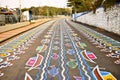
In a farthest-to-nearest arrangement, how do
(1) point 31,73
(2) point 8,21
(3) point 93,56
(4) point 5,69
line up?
(2) point 8,21, (3) point 93,56, (4) point 5,69, (1) point 31,73

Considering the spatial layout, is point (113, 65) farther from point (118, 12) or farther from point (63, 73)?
point (118, 12)

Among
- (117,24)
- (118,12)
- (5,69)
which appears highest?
(118,12)

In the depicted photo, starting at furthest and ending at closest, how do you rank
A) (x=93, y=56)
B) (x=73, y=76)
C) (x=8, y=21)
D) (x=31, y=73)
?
(x=8, y=21)
(x=93, y=56)
(x=31, y=73)
(x=73, y=76)

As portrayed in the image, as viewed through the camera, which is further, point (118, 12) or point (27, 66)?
point (118, 12)

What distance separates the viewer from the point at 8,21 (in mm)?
26875

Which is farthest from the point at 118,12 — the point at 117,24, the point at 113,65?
the point at 113,65

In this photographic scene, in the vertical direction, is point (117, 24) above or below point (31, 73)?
above

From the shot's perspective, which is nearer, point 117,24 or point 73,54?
point 73,54

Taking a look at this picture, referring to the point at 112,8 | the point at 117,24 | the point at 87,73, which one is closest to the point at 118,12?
the point at 117,24

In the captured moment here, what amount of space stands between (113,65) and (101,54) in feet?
7.55

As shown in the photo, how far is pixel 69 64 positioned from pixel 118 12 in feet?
42.4

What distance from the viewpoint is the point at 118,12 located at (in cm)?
1952

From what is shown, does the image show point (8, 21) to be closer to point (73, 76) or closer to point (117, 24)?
point (117, 24)

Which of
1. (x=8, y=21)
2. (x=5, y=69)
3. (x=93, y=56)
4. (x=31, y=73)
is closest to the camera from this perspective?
(x=31, y=73)
